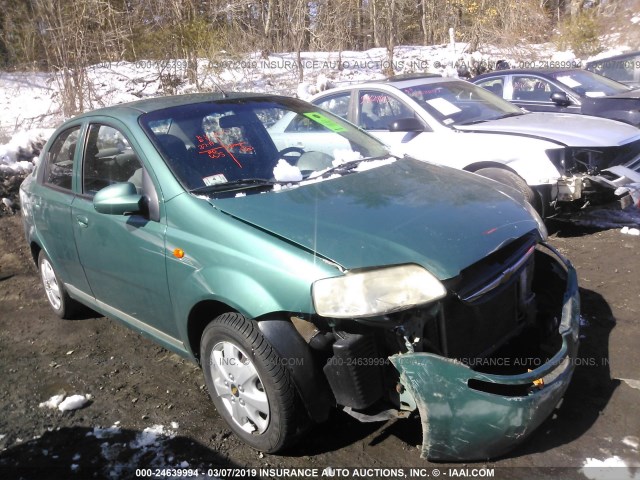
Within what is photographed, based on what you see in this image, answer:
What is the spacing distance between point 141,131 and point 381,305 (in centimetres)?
183

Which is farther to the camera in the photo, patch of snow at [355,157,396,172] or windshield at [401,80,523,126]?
windshield at [401,80,523,126]

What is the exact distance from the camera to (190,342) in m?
3.03

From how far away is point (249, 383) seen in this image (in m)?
2.72

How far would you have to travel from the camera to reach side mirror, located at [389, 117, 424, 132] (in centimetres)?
574

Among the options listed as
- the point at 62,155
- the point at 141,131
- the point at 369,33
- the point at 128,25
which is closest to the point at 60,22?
the point at 128,25

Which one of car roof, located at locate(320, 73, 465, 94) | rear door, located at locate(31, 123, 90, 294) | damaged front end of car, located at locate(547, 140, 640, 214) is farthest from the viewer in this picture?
car roof, located at locate(320, 73, 465, 94)

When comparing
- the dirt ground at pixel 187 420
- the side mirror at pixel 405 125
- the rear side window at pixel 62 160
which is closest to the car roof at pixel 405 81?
the side mirror at pixel 405 125

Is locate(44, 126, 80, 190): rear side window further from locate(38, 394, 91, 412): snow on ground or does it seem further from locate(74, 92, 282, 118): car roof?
locate(38, 394, 91, 412): snow on ground

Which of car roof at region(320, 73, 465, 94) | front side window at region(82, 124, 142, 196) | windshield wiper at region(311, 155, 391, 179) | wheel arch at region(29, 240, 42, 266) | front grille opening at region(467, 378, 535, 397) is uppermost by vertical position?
car roof at region(320, 73, 465, 94)

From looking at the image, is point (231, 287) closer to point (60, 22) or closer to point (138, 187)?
point (138, 187)

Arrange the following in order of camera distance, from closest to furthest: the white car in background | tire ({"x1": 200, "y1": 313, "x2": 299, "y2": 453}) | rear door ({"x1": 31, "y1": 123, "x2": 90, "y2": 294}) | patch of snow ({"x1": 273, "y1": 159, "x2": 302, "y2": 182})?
tire ({"x1": 200, "y1": 313, "x2": 299, "y2": 453}) → patch of snow ({"x1": 273, "y1": 159, "x2": 302, "y2": 182}) → rear door ({"x1": 31, "y1": 123, "x2": 90, "y2": 294}) → the white car in background

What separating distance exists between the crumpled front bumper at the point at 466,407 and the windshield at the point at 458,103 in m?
4.00

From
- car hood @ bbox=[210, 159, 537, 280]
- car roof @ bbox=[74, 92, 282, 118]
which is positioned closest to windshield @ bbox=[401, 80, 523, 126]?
car roof @ bbox=[74, 92, 282, 118]

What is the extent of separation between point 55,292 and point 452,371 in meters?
3.55
